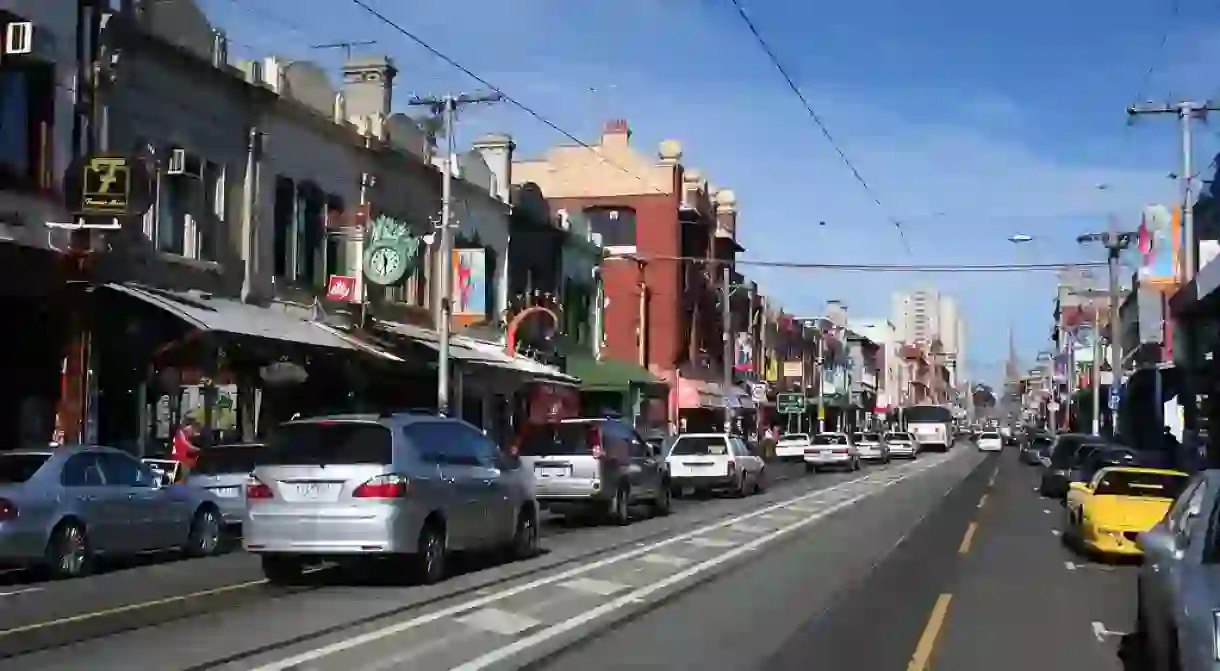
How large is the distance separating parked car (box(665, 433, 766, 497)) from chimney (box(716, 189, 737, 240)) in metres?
35.3

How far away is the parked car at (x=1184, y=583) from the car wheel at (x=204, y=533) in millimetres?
12980

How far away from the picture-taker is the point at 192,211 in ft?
88.5

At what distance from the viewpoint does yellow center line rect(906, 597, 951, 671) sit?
11.3m

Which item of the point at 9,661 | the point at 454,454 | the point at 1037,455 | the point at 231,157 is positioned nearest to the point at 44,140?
the point at 231,157

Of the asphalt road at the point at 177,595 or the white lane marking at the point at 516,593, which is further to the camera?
the asphalt road at the point at 177,595

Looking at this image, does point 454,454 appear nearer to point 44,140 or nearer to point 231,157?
point 44,140

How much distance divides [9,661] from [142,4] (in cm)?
1700

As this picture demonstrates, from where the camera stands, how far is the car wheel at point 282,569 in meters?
16.2

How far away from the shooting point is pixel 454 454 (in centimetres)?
1736

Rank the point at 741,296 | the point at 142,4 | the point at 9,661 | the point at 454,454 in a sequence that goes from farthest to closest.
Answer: the point at 741,296
the point at 142,4
the point at 454,454
the point at 9,661

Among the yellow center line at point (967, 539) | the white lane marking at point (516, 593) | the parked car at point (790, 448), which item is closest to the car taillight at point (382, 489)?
the white lane marking at point (516, 593)

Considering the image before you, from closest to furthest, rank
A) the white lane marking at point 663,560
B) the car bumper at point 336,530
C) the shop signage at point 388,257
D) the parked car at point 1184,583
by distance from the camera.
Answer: the parked car at point 1184,583
the car bumper at point 336,530
the white lane marking at point 663,560
the shop signage at point 388,257

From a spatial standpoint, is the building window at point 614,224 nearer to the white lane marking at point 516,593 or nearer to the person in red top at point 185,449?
the white lane marking at point 516,593

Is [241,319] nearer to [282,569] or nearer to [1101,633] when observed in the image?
[282,569]
